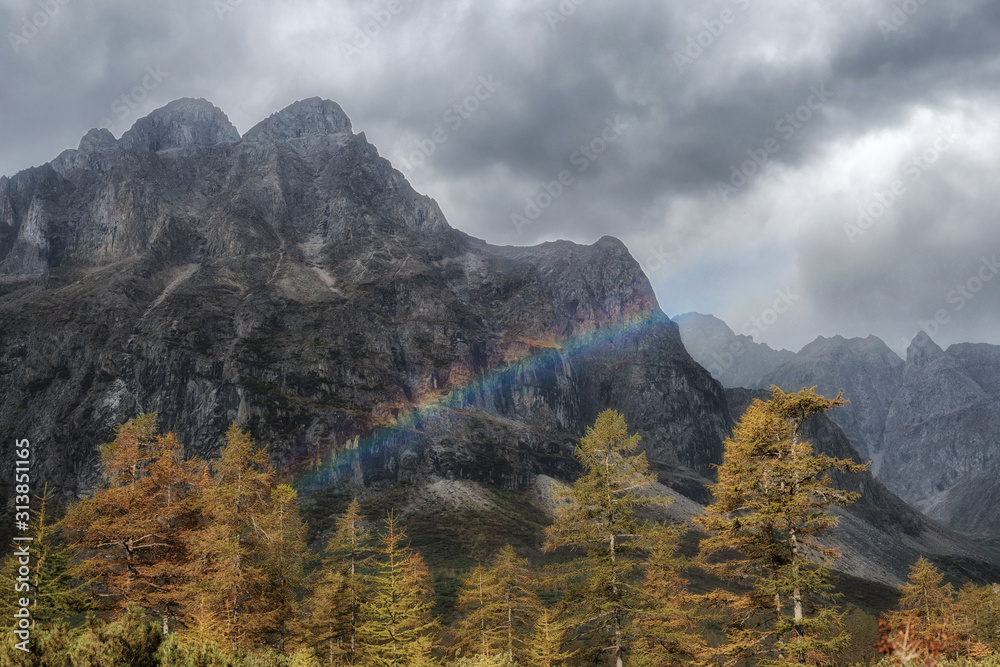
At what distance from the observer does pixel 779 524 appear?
20.7m

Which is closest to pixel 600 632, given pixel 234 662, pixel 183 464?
pixel 234 662

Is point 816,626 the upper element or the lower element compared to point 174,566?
lower

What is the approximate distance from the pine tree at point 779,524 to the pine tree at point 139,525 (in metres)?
23.4

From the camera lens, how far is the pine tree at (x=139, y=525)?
82.9 feet

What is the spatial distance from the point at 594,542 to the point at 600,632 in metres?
3.68

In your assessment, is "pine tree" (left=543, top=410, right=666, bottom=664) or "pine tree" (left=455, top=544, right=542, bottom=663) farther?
"pine tree" (left=455, top=544, right=542, bottom=663)

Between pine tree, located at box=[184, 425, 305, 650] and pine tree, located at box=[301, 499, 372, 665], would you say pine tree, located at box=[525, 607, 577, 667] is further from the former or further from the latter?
pine tree, located at box=[184, 425, 305, 650]

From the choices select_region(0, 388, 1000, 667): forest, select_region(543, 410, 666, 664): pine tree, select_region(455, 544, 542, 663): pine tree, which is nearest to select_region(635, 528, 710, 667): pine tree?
select_region(0, 388, 1000, 667): forest

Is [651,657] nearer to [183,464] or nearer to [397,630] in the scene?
[397,630]

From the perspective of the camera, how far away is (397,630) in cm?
2700

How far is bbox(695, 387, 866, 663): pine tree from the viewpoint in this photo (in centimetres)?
1988

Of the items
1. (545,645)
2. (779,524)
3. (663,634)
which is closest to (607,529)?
(663,634)

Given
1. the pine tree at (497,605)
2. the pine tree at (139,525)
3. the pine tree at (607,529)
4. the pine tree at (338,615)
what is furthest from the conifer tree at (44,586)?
the pine tree at (497,605)

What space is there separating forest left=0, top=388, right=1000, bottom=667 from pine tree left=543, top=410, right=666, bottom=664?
0.09 metres
